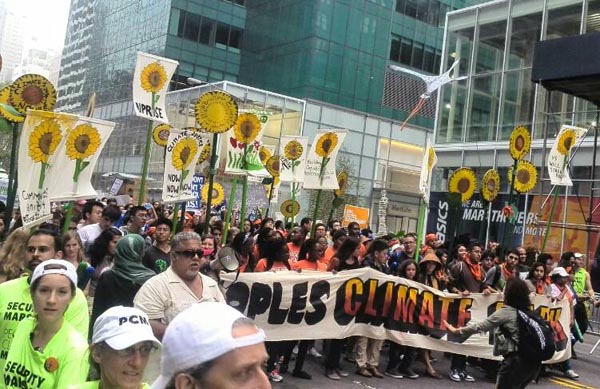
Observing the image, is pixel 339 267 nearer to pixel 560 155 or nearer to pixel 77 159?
pixel 77 159

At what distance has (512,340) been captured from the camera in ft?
18.4

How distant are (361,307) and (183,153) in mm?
3848

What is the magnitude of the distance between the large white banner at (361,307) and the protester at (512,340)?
220 centimetres

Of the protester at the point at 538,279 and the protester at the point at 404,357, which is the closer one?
the protester at the point at 404,357

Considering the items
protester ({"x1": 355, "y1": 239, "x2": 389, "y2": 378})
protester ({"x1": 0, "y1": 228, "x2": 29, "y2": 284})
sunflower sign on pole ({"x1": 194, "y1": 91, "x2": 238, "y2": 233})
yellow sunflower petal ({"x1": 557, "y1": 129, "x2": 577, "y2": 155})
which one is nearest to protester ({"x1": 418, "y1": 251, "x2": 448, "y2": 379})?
protester ({"x1": 355, "y1": 239, "x2": 389, "y2": 378})

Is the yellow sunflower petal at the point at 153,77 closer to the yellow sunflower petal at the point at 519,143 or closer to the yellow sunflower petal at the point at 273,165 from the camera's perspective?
the yellow sunflower petal at the point at 273,165

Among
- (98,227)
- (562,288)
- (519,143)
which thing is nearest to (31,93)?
(98,227)

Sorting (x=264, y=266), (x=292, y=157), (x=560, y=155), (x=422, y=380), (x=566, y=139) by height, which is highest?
(x=566, y=139)

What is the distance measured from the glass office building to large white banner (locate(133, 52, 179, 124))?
566 inches

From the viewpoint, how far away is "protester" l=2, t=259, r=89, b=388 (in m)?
2.91

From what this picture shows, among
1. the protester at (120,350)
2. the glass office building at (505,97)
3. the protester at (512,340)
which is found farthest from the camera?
the glass office building at (505,97)

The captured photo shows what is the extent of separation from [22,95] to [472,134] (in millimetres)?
21010

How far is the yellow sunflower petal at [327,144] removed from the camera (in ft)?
41.2

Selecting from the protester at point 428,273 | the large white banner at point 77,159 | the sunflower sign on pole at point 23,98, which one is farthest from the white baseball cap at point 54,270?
the protester at point 428,273
